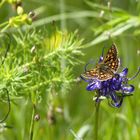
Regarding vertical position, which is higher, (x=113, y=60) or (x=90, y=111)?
(x=113, y=60)

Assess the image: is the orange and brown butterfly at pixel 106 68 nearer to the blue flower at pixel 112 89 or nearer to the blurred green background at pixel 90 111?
the blue flower at pixel 112 89

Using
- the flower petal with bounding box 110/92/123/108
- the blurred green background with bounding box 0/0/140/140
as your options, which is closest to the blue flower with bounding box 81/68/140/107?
the flower petal with bounding box 110/92/123/108

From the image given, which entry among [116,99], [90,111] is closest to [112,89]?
[116,99]

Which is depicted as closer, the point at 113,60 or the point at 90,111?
the point at 113,60

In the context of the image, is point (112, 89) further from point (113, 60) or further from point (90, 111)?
point (90, 111)

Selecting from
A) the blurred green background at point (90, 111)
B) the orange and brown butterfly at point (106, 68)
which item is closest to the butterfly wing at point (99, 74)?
the orange and brown butterfly at point (106, 68)

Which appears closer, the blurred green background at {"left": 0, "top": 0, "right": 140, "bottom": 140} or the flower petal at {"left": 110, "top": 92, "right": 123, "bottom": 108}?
the flower petal at {"left": 110, "top": 92, "right": 123, "bottom": 108}

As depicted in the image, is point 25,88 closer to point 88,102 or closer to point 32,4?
point 88,102

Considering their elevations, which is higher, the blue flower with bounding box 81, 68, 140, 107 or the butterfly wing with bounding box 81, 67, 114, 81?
the butterfly wing with bounding box 81, 67, 114, 81

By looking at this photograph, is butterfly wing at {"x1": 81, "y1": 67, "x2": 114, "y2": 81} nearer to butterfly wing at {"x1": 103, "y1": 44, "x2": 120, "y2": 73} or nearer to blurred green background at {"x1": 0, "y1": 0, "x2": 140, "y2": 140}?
butterfly wing at {"x1": 103, "y1": 44, "x2": 120, "y2": 73}
